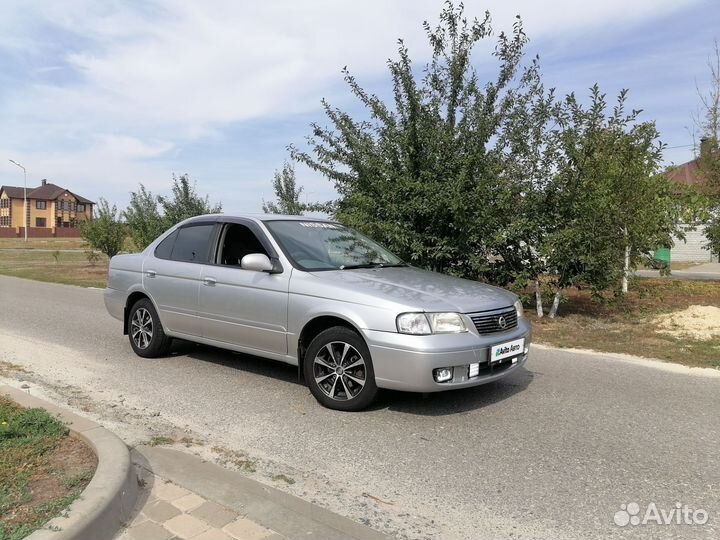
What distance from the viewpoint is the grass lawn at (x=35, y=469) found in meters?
2.88

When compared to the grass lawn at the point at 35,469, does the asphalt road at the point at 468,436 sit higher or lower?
lower

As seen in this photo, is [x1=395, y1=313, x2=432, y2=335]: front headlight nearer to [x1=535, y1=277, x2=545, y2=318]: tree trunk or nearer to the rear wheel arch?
the rear wheel arch

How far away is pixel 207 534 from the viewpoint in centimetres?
297

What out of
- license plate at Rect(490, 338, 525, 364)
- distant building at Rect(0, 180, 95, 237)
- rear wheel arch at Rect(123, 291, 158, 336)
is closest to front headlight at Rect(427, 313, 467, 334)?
license plate at Rect(490, 338, 525, 364)

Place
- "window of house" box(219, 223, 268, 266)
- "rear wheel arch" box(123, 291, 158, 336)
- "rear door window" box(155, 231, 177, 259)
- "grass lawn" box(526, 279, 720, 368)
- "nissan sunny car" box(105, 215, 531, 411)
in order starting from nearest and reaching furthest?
"nissan sunny car" box(105, 215, 531, 411) < "window of house" box(219, 223, 268, 266) < "rear door window" box(155, 231, 177, 259) < "rear wheel arch" box(123, 291, 158, 336) < "grass lawn" box(526, 279, 720, 368)

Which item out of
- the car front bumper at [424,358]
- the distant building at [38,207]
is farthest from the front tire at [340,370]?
the distant building at [38,207]

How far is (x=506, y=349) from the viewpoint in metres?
4.99

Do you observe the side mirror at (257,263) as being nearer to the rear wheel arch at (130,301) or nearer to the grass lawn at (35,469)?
the grass lawn at (35,469)

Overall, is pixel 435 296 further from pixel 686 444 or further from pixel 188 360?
pixel 188 360

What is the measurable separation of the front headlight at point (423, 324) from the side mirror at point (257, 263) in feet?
4.82

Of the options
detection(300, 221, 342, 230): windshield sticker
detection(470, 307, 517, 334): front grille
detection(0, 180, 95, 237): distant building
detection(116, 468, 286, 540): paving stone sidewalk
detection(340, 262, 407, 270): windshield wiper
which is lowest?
detection(116, 468, 286, 540): paving stone sidewalk

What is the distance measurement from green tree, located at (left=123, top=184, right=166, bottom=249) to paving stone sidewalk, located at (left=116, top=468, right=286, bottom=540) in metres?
17.2

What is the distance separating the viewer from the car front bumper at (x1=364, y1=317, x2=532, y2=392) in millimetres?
4488

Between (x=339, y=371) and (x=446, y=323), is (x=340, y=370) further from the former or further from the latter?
(x=446, y=323)
